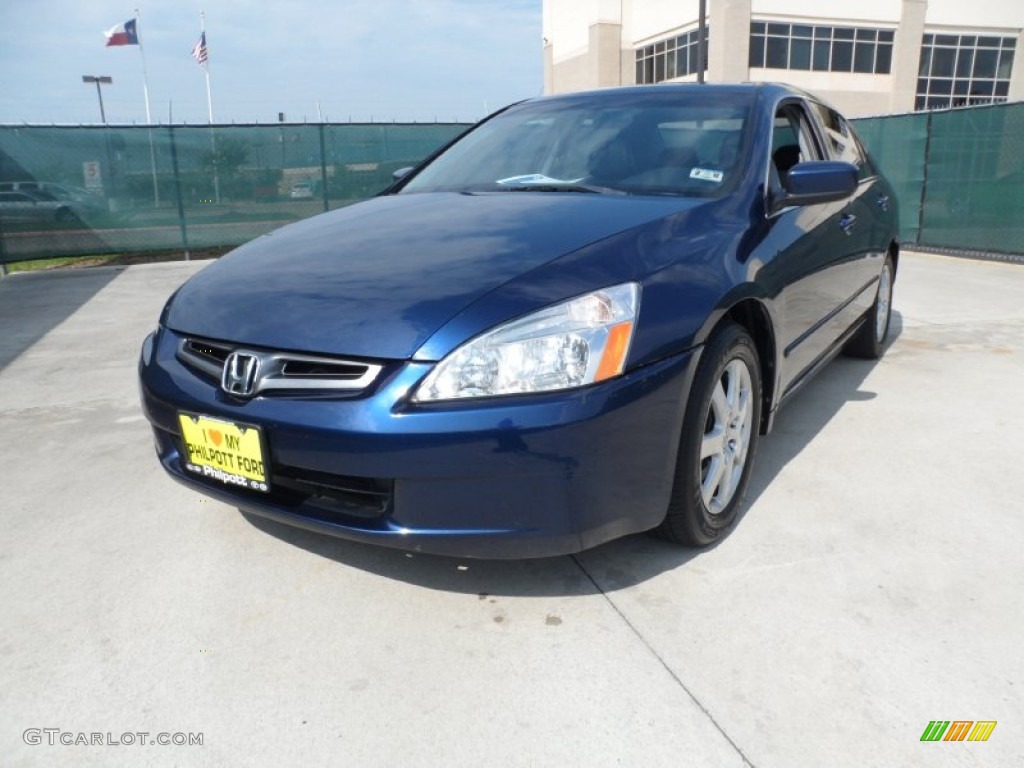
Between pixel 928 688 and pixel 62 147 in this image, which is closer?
pixel 928 688

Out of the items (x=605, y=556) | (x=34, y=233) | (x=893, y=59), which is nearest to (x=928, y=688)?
(x=605, y=556)

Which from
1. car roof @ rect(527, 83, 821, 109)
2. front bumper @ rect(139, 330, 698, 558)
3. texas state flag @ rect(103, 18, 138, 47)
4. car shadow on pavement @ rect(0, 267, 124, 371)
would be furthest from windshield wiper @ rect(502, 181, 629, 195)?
texas state flag @ rect(103, 18, 138, 47)

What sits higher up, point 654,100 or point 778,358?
point 654,100

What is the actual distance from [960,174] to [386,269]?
1047 centimetres

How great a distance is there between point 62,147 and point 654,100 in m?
10.6

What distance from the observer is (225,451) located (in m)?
2.24

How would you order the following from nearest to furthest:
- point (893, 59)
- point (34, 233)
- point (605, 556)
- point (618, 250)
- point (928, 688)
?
point (928, 688), point (618, 250), point (605, 556), point (34, 233), point (893, 59)

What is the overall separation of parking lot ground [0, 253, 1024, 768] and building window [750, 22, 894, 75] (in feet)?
114

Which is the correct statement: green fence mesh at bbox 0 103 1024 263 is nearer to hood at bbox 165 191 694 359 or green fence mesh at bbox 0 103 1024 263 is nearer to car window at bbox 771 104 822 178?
car window at bbox 771 104 822 178

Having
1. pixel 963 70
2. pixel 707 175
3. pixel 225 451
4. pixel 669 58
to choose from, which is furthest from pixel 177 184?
pixel 963 70

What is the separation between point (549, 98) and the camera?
3836 mm

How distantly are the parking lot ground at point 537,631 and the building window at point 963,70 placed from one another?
3923cm

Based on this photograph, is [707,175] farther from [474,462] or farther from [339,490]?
[339,490]

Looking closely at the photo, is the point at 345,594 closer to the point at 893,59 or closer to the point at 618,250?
the point at 618,250
